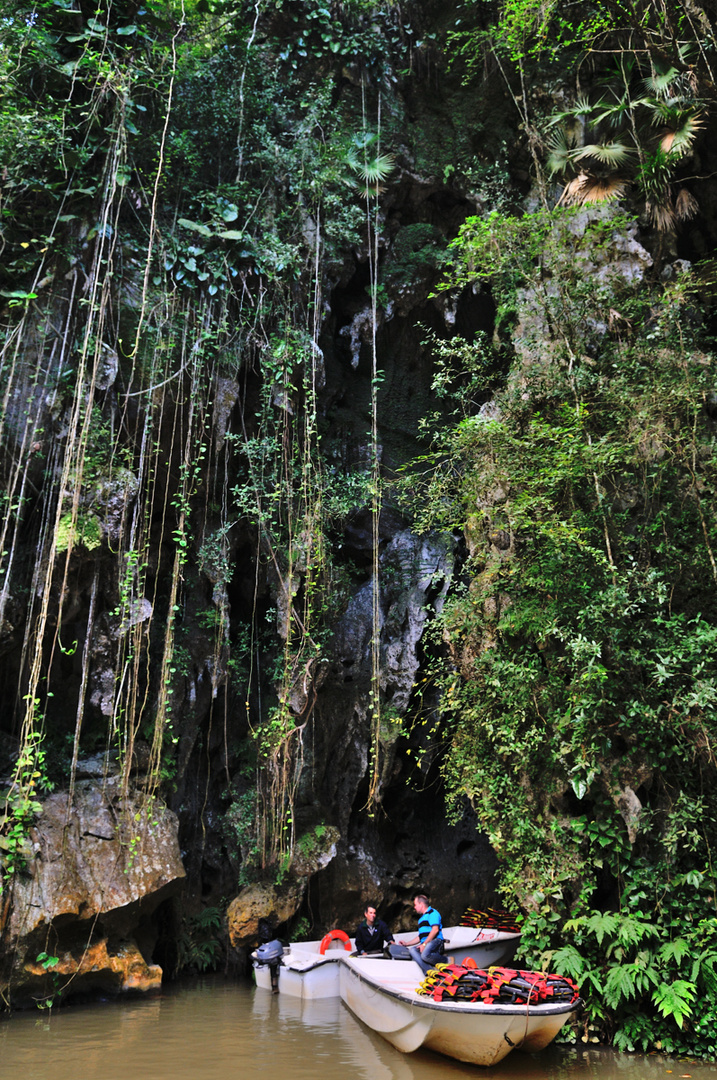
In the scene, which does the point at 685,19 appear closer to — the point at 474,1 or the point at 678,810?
the point at 474,1

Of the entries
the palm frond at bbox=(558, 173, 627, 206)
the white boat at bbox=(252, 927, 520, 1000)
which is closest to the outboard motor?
the white boat at bbox=(252, 927, 520, 1000)

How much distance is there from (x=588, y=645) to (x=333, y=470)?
4.95m

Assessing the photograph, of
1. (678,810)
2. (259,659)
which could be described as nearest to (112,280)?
(259,659)

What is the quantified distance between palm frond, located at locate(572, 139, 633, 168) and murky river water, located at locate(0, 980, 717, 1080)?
8046mm

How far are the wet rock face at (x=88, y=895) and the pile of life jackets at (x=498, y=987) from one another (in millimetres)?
3301

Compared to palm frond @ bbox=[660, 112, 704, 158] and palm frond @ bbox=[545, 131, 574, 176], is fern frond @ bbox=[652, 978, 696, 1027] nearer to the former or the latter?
palm frond @ bbox=[660, 112, 704, 158]

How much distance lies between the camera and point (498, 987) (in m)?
4.60

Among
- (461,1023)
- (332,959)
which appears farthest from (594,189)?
(332,959)

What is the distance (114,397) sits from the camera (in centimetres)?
802

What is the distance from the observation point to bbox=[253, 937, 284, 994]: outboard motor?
7469 millimetres

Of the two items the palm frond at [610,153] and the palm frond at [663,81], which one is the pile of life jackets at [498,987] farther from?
the palm frond at [663,81]

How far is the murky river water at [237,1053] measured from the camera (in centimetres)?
450

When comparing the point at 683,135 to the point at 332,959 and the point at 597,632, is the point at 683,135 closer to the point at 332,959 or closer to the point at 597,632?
the point at 597,632

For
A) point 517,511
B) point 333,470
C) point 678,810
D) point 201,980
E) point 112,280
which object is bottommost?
point 201,980
